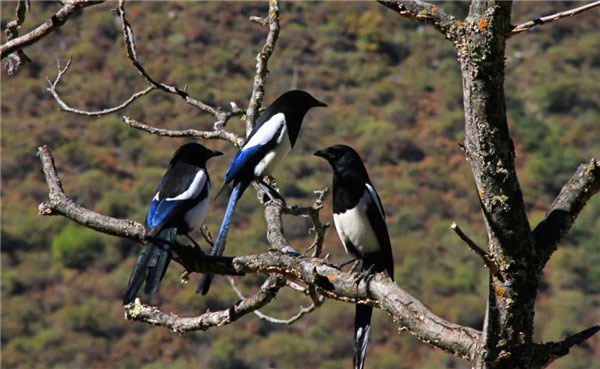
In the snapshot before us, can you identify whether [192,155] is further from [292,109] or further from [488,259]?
[488,259]

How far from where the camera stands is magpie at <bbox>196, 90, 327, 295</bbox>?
525 centimetres

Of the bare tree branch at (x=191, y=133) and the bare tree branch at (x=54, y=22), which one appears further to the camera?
the bare tree branch at (x=191, y=133)

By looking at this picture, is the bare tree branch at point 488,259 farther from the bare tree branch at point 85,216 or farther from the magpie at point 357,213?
the magpie at point 357,213

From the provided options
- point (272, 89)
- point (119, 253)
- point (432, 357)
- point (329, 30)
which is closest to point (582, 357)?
point (432, 357)

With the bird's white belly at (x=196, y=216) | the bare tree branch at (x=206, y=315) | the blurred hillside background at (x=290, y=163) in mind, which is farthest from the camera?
the blurred hillside background at (x=290, y=163)

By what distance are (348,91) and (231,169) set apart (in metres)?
26.4

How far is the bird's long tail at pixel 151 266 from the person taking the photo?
4.27 meters

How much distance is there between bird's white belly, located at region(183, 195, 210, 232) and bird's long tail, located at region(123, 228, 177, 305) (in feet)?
1.44

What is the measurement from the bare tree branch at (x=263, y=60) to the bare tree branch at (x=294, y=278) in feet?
2.72

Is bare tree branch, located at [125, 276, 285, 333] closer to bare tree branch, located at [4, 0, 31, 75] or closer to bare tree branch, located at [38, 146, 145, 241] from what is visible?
bare tree branch, located at [38, 146, 145, 241]

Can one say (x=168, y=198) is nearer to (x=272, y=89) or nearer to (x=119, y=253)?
(x=119, y=253)

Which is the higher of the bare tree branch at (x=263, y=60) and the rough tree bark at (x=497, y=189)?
the bare tree branch at (x=263, y=60)

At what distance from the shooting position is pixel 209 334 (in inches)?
835

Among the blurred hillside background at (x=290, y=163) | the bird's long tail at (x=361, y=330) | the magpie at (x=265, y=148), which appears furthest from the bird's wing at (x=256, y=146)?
the blurred hillside background at (x=290, y=163)
